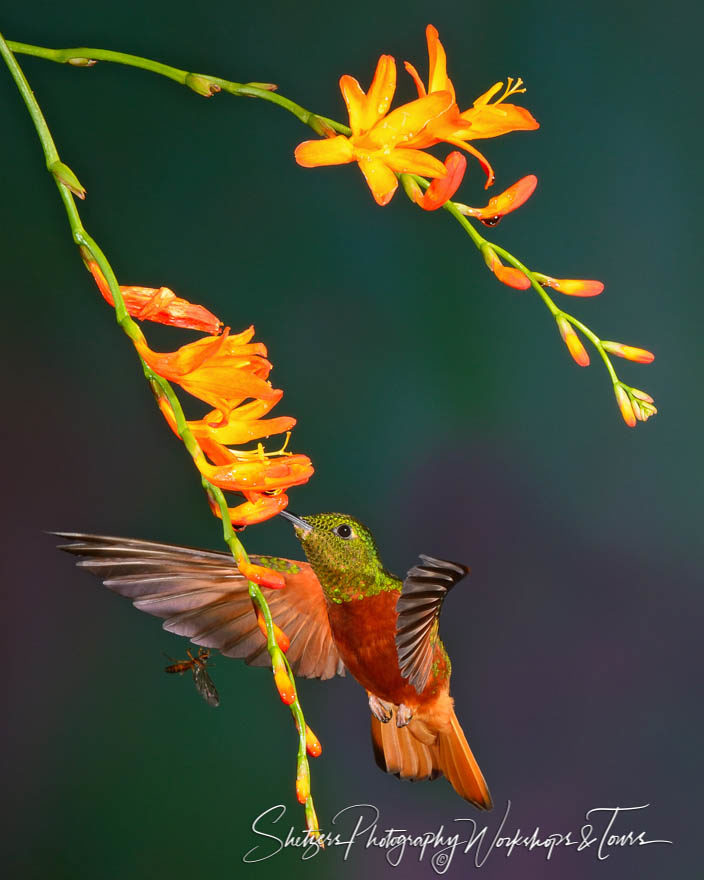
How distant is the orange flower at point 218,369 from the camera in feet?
1.21

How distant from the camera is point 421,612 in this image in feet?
1.70

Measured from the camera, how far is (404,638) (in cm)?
53

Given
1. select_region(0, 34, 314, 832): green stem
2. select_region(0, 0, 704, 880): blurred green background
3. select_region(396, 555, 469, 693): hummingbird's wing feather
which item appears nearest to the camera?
select_region(0, 34, 314, 832): green stem

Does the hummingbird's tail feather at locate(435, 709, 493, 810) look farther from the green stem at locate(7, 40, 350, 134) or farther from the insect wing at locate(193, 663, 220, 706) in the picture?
the green stem at locate(7, 40, 350, 134)

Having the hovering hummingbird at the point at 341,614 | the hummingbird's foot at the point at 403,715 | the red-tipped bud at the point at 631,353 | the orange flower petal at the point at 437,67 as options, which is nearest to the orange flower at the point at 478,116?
the orange flower petal at the point at 437,67

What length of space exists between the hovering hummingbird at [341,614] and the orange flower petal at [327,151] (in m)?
0.21

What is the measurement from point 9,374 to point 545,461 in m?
0.54

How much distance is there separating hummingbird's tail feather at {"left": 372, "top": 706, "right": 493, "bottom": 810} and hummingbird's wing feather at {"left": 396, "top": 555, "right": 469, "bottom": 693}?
84 mm

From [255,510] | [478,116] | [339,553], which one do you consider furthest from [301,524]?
[478,116]

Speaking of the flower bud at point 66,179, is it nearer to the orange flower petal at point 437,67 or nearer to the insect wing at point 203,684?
the orange flower petal at point 437,67

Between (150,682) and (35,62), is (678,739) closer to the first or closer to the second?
(150,682)

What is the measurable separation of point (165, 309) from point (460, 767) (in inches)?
17.0

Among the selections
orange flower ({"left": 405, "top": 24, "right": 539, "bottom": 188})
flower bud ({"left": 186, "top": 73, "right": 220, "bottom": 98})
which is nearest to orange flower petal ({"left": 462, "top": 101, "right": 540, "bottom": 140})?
orange flower ({"left": 405, "top": 24, "right": 539, "bottom": 188})

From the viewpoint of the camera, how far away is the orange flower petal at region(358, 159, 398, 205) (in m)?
0.39
